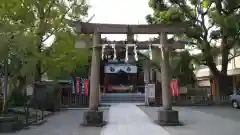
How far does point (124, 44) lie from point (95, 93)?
2507 mm

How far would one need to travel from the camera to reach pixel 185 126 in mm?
13273

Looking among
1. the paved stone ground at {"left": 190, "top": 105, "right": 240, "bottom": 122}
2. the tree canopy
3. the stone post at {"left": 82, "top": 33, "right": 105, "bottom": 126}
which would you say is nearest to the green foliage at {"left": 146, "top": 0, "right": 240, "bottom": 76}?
the tree canopy

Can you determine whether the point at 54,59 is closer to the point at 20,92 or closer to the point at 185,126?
the point at 20,92

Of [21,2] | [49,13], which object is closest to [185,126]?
[21,2]

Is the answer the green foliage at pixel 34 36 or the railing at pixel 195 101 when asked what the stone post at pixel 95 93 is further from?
the railing at pixel 195 101

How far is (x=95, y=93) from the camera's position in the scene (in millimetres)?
14016

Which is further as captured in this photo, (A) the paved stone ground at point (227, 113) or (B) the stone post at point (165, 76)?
(A) the paved stone ground at point (227, 113)

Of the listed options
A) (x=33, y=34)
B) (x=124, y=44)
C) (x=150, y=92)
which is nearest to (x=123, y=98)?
(x=150, y=92)

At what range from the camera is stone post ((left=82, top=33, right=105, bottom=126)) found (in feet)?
45.3

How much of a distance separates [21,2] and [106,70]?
24.8 meters

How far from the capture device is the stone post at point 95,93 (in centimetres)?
1380

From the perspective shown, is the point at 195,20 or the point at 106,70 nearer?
the point at 195,20

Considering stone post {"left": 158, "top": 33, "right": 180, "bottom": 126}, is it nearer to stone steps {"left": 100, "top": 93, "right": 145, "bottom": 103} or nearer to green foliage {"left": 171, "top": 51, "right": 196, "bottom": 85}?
green foliage {"left": 171, "top": 51, "right": 196, "bottom": 85}

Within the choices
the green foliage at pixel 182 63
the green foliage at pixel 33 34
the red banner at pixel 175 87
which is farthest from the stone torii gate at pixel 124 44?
the red banner at pixel 175 87
